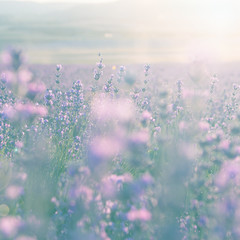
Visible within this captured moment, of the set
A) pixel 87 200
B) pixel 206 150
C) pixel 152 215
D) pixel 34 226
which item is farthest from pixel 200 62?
A: pixel 34 226

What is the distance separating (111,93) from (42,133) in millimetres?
1075

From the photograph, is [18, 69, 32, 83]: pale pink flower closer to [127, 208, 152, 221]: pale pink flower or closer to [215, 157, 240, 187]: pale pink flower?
[127, 208, 152, 221]: pale pink flower

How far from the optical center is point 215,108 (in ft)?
18.2

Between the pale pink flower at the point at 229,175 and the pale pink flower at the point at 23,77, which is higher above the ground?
the pale pink flower at the point at 23,77

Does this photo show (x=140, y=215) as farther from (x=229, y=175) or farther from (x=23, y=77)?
(x=23, y=77)

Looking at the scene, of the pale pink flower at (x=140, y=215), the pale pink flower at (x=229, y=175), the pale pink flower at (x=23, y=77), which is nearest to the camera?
the pale pink flower at (x=140, y=215)

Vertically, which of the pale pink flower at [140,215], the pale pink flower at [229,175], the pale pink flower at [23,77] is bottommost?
the pale pink flower at [140,215]

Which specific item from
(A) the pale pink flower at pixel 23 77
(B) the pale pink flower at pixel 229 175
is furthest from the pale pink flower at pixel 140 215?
(A) the pale pink flower at pixel 23 77

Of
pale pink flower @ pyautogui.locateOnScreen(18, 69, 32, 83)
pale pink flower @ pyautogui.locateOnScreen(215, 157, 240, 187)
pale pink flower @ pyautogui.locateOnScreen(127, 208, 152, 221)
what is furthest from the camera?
pale pink flower @ pyautogui.locateOnScreen(18, 69, 32, 83)

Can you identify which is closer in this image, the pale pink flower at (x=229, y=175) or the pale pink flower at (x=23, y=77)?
the pale pink flower at (x=229, y=175)

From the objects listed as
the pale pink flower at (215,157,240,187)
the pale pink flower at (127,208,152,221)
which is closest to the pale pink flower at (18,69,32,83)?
the pale pink flower at (127,208,152,221)

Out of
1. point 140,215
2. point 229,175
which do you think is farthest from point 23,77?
point 229,175

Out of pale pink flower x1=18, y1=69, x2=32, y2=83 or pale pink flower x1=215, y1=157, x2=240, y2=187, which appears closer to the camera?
pale pink flower x1=215, y1=157, x2=240, y2=187

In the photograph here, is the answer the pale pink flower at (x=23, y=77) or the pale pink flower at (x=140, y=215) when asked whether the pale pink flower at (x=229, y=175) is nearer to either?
the pale pink flower at (x=140, y=215)
